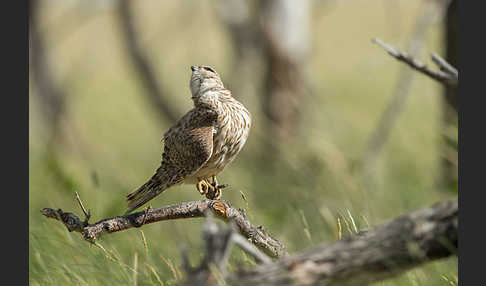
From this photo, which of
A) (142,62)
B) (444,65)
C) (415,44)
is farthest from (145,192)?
(142,62)

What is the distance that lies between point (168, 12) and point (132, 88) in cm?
723

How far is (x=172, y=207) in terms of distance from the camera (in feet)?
5.87

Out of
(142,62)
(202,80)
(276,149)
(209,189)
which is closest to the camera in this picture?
(202,80)

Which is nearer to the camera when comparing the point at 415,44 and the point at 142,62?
the point at 415,44

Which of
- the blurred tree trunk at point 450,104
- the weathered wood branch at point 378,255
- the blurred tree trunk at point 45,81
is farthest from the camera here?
the blurred tree trunk at point 45,81

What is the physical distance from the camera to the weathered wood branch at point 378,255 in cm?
143

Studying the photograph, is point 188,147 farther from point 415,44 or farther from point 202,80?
point 415,44

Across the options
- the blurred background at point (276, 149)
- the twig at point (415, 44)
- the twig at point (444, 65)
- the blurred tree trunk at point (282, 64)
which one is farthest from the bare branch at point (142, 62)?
the twig at point (444, 65)

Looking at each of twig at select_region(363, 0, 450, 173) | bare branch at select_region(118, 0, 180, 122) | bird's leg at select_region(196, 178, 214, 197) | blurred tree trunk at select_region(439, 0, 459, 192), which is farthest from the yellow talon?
bare branch at select_region(118, 0, 180, 122)

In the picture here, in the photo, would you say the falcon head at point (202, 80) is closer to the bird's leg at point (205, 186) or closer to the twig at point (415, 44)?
the bird's leg at point (205, 186)

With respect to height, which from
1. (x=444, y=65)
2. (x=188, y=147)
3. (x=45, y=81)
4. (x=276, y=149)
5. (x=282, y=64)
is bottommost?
(x=188, y=147)

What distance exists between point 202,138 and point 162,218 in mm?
299

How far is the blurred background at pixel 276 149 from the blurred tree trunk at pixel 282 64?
13mm

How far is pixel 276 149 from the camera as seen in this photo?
600 centimetres
